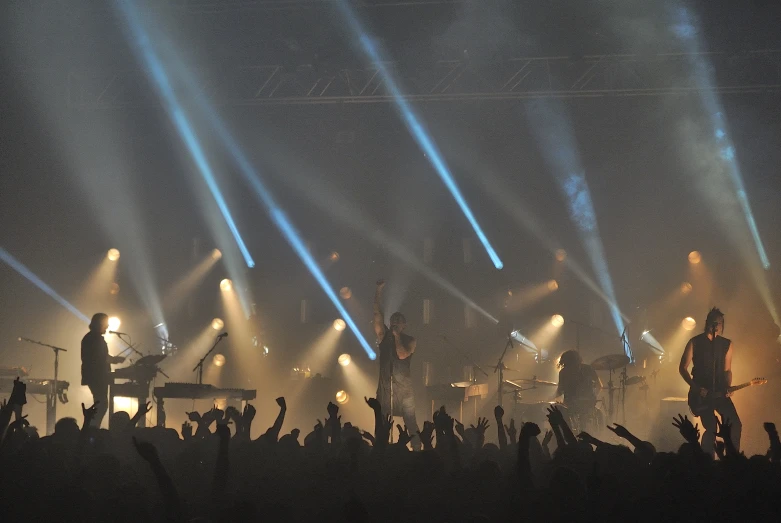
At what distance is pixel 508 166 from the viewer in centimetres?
1388

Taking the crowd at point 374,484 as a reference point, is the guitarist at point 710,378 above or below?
above

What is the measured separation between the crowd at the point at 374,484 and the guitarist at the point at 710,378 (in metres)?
2.52

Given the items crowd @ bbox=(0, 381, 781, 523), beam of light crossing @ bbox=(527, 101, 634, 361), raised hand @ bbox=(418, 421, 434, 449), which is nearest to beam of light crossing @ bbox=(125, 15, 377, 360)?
beam of light crossing @ bbox=(527, 101, 634, 361)

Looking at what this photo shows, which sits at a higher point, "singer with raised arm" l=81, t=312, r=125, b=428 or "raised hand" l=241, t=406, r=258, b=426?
"singer with raised arm" l=81, t=312, r=125, b=428

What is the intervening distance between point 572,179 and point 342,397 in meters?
5.66

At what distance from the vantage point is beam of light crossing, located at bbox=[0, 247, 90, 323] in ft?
40.8

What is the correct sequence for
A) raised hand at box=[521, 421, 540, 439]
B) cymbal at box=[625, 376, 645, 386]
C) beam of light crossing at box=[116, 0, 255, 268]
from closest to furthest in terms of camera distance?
raised hand at box=[521, 421, 540, 439] → cymbal at box=[625, 376, 645, 386] → beam of light crossing at box=[116, 0, 255, 268]

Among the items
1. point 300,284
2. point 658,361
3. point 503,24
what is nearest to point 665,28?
point 503,24

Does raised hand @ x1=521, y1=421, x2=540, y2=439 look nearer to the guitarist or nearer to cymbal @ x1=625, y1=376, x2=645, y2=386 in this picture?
the guitarist

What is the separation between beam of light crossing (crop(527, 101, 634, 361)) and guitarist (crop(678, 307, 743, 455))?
23.3 feet

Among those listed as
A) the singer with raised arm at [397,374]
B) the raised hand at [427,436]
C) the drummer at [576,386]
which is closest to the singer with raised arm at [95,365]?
the singer with raised arm at [397,374]

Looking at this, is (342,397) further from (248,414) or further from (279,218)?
(248,414)

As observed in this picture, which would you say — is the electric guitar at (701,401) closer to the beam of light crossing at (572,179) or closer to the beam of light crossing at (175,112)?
the beam of light crossing at (572,179)

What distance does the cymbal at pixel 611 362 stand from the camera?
10029 mm
